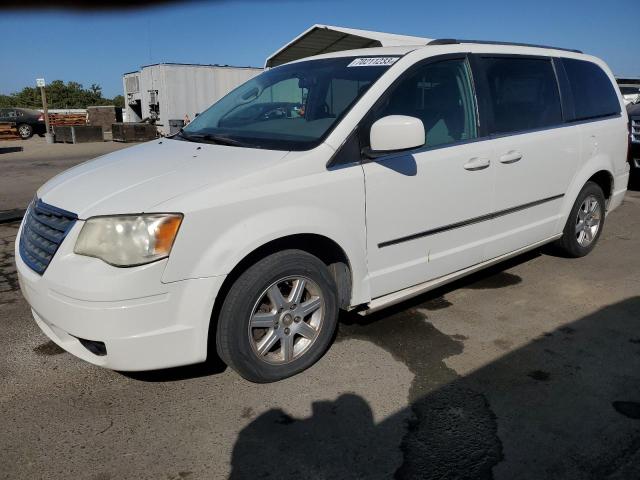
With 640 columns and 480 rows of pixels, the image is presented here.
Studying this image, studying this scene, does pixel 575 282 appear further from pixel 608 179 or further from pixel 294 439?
pixel 294 439

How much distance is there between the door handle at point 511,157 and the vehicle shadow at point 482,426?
1.27 metres

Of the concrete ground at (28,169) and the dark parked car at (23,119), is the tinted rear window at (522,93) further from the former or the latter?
the dark parked car at (23,119)

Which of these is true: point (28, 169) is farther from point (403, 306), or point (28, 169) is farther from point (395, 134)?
point (395, 134)

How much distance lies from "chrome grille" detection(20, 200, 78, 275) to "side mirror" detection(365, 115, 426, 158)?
1.59 m

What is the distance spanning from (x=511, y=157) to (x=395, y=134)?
1.28m

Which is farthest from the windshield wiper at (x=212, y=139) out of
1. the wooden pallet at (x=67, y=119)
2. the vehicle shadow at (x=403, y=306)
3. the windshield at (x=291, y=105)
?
the wooden pallet at (x=67, y=119)

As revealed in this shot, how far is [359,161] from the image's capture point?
298 cm

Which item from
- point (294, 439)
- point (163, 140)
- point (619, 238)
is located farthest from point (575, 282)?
point (163, 140)

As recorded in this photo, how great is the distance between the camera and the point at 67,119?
32.0 metres

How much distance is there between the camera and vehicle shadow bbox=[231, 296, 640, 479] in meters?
2.24

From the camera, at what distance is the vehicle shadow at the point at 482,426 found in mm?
2242

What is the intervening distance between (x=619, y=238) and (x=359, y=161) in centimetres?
418

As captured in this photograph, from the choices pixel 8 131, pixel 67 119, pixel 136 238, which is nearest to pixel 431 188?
pixel 136 238

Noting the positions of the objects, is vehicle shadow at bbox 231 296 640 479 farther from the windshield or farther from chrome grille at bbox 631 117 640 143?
chrome grille at bbox 631 117 640 143
